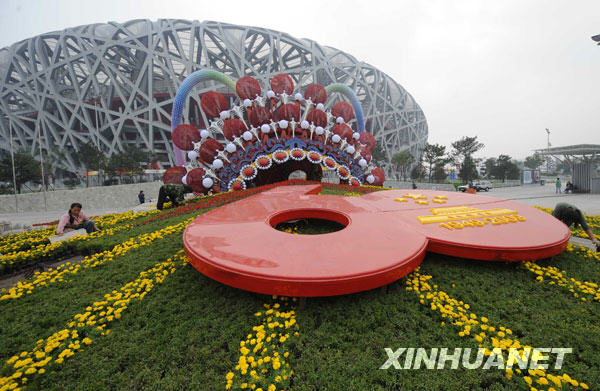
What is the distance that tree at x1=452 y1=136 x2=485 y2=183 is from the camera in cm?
2655

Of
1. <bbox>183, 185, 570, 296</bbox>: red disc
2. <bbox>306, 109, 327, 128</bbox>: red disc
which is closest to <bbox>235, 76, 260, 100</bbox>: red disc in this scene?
<bbox>306, 109, 327, 128</bbox>: red disc

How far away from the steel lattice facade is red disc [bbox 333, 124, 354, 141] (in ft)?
79.9

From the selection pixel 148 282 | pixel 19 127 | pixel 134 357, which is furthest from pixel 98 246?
pixel 19 127

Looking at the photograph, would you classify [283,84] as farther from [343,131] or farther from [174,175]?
[174,175]

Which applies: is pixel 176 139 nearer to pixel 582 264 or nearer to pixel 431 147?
pixel 582 264

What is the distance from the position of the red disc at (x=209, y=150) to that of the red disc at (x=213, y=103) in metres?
1.64

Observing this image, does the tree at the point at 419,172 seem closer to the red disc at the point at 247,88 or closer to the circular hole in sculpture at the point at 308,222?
the red disc at the point at 247,88

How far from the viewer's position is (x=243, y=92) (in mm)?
10234

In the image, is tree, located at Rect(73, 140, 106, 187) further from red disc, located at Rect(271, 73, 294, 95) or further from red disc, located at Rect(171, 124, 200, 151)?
red disc, located at Rect(271, 73, 294, 95)

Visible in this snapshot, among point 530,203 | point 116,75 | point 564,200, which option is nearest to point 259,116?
point 530,203

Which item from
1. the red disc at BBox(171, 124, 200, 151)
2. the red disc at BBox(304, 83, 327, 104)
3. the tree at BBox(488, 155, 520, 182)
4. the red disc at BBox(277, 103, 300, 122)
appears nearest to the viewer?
the red disc at BBox(171, 124, 200, 151)

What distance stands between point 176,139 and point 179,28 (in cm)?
3007

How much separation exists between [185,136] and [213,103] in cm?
198

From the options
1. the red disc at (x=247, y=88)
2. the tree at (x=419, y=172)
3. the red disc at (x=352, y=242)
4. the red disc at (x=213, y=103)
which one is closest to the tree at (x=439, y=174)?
the tree at (x=419, y=172)
